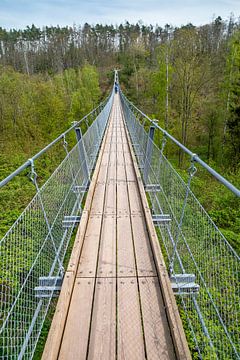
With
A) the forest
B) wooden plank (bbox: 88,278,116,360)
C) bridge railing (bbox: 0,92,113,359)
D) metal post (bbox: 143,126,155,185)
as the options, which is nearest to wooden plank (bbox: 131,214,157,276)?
wooden plank (bbox: 88,278,116,360)

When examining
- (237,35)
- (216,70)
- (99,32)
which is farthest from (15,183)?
(99,32)

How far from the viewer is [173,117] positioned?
63.9 ft

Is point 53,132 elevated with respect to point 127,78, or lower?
lower

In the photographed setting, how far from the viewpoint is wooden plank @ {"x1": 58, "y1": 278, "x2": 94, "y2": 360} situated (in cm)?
164

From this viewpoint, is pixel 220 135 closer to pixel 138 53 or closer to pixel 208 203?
pixel 208 203

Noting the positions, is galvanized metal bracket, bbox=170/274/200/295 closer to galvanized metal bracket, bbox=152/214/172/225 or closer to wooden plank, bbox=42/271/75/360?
wooden plank, bbox=42/271/75/360

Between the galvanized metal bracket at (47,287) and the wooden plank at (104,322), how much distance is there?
32 centimetres

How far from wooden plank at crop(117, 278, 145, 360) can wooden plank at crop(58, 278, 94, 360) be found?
22 cm

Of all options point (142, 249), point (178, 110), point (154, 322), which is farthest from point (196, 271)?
point (178, 110)

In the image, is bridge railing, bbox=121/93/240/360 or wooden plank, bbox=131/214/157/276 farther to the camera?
wooden plank, bbox=131/214/157/276

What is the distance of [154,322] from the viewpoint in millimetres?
1830

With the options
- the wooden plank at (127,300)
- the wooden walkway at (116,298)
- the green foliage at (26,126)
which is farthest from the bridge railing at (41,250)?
the green foliage at (26,126)

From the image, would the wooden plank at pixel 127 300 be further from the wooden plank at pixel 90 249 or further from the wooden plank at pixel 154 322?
the wooden plank at pixel 90 249

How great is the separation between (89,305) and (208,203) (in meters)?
6.12
